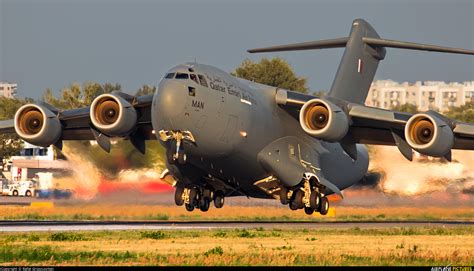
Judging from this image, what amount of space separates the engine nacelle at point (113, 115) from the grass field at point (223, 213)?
6.50m

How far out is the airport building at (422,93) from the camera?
159 meters

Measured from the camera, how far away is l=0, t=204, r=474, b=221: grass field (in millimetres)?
39406

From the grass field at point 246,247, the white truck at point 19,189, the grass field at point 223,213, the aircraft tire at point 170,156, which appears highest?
the aircraft tire at point 170,156

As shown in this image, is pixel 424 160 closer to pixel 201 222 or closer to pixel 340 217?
pixel 340 217

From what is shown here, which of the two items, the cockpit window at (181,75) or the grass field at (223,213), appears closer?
the cockpit window at (181,75)

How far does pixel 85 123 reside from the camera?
118ft

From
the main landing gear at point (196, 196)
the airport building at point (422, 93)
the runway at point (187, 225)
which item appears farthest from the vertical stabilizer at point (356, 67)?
the airport building at point (422, 93)

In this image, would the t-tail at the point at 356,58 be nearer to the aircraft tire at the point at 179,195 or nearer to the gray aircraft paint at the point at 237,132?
the gray aircraft paint at the point at 237,132

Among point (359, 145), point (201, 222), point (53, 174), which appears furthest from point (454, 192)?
point (53, 174)

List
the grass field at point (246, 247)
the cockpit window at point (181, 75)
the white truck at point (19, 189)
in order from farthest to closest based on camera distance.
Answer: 1. the white truck at point (19, 189)
2. the cockpit window at point (181, 75)
3. the grass field at point (246, 247)

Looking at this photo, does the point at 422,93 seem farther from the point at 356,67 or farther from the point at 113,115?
the point at 113,115

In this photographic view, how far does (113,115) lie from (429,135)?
31.1ft

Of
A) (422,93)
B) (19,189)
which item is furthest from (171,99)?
(422,93)

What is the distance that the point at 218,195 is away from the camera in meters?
35.0
